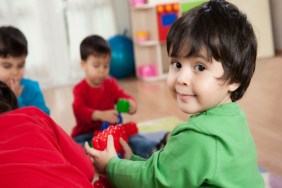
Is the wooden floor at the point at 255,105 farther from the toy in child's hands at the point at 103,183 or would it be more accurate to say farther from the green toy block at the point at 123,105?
the toy in child's hands at the point at 103,183

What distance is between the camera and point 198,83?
665mm

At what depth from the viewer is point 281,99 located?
6.82ft

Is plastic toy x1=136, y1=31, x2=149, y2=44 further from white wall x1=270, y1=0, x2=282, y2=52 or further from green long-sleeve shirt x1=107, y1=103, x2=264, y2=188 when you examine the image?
green long-sleeve shirt x1=107, y1=103, x2=264, y2=188

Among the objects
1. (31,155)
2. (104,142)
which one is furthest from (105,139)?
(31,155)

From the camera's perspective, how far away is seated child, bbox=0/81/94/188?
671mm

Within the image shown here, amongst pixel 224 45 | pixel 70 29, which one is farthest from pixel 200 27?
pixel 70 29

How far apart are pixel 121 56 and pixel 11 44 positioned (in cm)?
175

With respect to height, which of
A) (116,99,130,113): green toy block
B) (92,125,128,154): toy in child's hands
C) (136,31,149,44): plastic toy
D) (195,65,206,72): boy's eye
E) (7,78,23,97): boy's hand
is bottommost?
(116,99,130,113): green toy block

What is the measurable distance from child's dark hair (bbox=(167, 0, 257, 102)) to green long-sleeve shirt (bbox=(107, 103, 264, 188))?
79mm

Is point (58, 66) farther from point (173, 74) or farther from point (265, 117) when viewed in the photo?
point (173, 74)

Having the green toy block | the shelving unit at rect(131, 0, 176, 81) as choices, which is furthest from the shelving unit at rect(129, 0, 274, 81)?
the green toy block

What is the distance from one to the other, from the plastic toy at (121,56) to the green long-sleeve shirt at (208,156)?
243cm

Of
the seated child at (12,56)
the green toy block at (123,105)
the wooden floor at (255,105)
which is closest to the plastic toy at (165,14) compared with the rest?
the wooden floor at (255,105)

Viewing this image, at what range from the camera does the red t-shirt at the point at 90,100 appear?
1.62 metres
